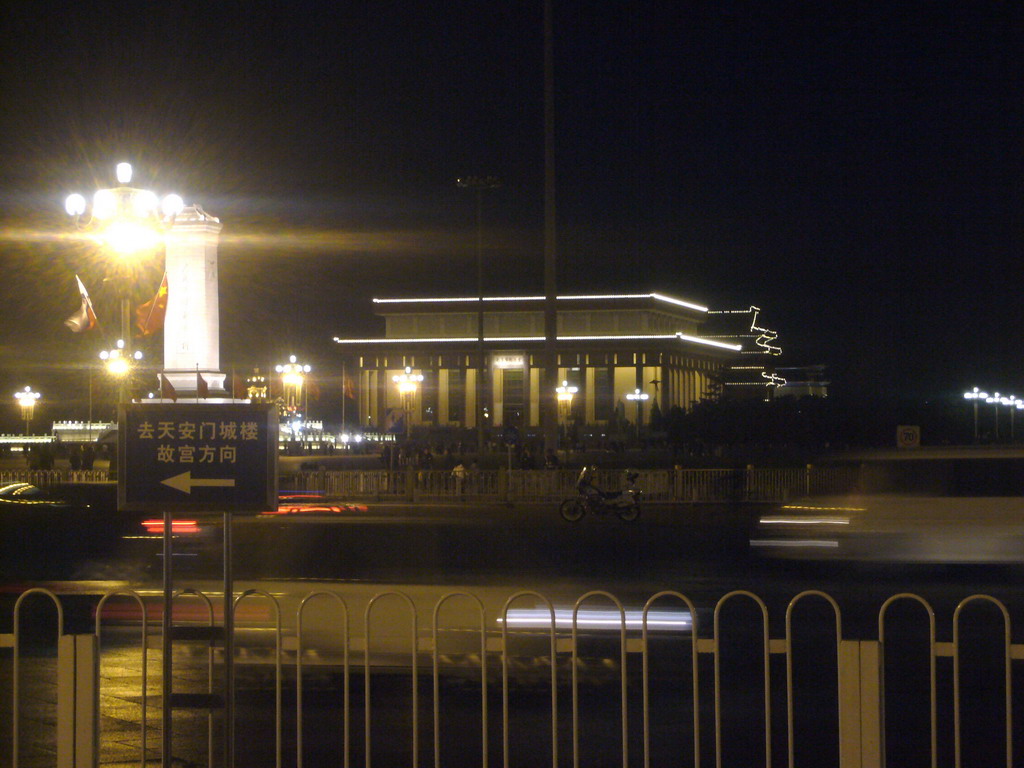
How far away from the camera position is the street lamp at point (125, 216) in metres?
20.8

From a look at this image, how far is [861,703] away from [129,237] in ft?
59.3

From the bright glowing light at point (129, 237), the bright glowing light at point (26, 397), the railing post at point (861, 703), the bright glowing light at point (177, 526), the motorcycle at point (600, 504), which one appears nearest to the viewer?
the railing post at point (861, 703)

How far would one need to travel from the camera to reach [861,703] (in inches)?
203

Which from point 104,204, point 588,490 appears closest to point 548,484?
point 588,490

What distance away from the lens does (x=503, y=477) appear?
3009cm

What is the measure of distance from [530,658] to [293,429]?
2339 inches

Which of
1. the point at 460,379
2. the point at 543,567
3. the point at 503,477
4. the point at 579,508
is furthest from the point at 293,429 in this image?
the point at 543,567

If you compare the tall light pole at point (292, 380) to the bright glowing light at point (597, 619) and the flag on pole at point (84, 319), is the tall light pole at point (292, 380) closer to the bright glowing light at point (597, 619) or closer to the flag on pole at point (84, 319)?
the flag on pole at point (84, 319)

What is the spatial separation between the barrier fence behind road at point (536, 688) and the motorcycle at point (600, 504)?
13668 mm

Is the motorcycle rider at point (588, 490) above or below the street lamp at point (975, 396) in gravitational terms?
below

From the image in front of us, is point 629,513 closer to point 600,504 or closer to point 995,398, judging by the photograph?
point 600,504

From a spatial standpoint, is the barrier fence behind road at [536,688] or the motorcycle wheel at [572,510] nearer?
the barrier fence behind road at [536,688]

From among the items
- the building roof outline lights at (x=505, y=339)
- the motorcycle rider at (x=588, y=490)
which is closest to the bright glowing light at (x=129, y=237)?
the motorcycle rider at (x=588, y=490)

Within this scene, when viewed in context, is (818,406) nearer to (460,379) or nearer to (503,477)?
(503,477)
